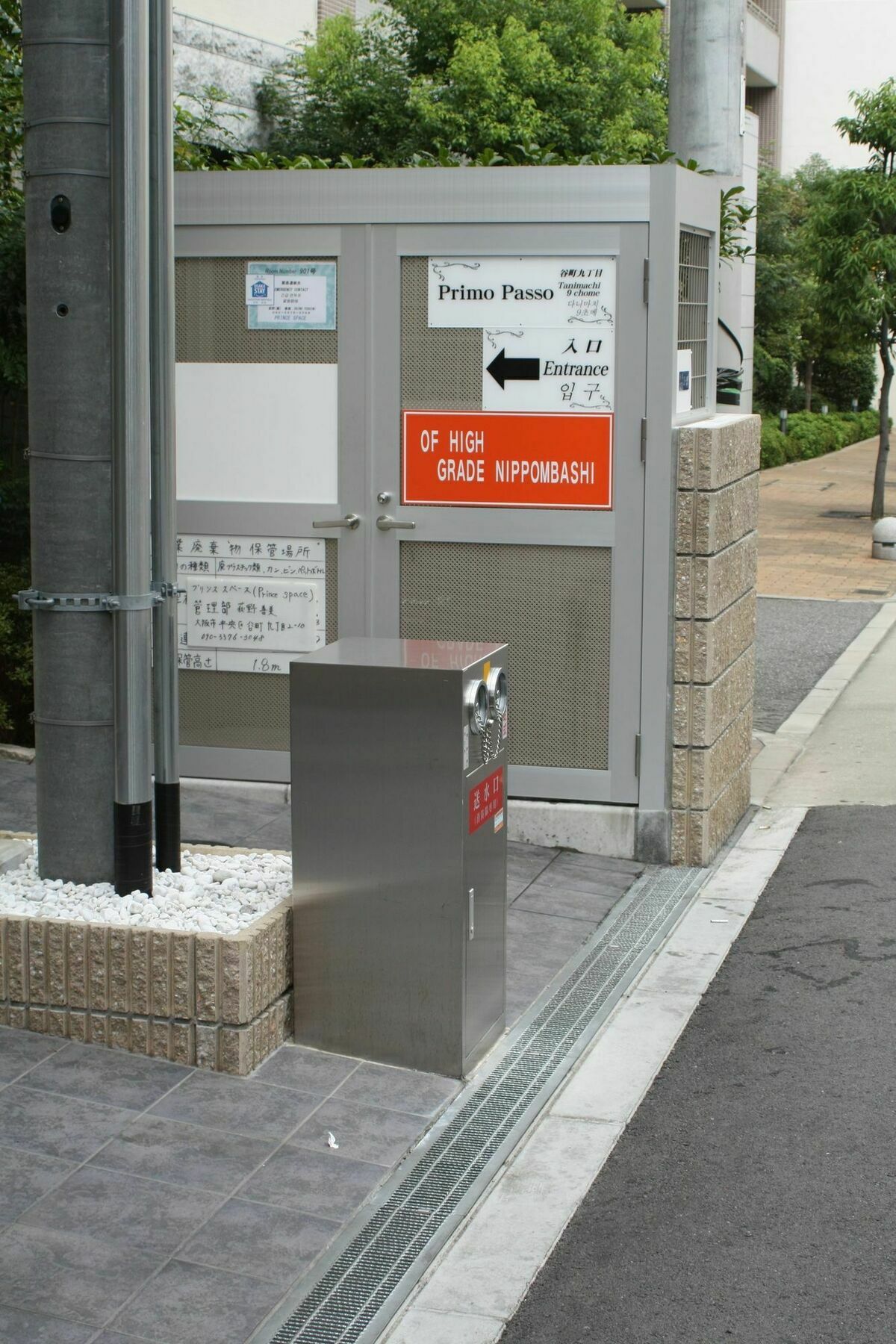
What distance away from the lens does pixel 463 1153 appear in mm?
4336

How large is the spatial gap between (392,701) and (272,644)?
2751 mm

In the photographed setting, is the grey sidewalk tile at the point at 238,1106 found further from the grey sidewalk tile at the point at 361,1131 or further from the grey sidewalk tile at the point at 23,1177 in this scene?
the grey sidewalk tile at the point at 23,1177

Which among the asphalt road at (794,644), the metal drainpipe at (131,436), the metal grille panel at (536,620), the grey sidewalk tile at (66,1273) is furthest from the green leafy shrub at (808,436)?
the grey sidewalk tile at (66,1273)

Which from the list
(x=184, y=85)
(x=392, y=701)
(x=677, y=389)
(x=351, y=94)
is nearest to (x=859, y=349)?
(x=351, y=94)

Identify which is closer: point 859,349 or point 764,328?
point 859,349

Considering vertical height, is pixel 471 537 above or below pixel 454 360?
below

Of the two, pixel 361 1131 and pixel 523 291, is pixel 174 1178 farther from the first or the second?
pixel 523 291

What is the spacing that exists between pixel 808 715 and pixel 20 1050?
23.7 ft

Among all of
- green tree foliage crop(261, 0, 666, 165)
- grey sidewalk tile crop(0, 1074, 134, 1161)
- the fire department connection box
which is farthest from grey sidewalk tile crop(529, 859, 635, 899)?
green tree foliage crop(261, 0, 666, 165)

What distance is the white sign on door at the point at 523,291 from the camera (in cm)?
665

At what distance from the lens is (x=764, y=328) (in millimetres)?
38094

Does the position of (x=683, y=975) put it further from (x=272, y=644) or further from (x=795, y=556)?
(x=795, y=556)

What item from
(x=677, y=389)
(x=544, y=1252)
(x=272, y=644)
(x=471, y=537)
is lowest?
(x=544, y=1252)

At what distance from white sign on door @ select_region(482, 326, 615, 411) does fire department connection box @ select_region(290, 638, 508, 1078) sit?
2.20 meters
